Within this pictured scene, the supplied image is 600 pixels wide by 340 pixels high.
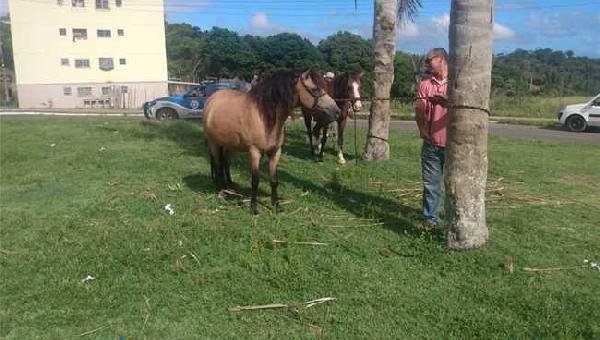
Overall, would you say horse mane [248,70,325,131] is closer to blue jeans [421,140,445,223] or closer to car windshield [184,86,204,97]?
blue jeans [421,140,445,223]

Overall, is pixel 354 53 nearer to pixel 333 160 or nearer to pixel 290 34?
pixel 290 34

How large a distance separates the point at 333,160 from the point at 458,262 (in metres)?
5.94

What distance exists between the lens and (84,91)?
48406mm

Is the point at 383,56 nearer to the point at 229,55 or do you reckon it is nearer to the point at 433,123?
the point at 433,123

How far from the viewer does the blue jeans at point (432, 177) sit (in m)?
5.87

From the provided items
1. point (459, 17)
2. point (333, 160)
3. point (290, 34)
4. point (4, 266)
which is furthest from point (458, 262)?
point (290, 34)

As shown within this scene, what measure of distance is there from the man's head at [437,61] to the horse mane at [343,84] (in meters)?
4.57

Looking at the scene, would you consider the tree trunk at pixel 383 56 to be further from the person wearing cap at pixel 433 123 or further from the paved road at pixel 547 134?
the paved road at pixel 547 134

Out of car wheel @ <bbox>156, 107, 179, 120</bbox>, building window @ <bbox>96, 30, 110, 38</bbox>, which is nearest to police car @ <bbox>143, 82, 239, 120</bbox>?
car wheel @ <bbox>156, 107, 179, 120</bbox>

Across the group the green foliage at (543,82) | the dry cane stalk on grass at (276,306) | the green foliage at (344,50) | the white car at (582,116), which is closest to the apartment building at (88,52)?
the green foliage at (344,50)

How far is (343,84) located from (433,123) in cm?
498

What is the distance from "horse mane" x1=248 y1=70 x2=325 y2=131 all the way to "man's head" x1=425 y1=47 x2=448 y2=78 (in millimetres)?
1423

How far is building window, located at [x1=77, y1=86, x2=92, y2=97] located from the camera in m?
48.2

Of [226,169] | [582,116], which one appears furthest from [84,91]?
[226,169]
